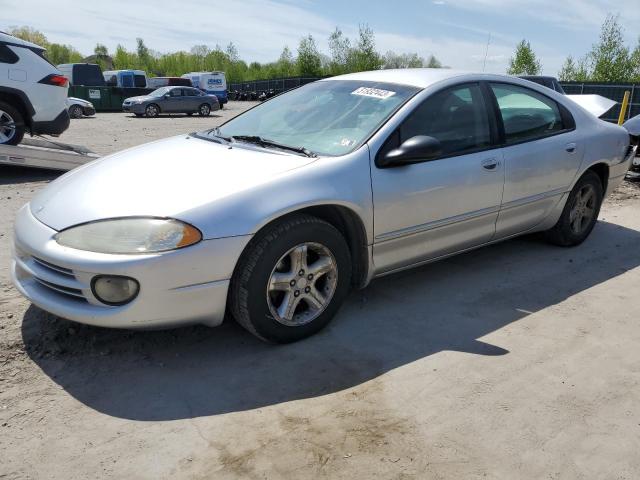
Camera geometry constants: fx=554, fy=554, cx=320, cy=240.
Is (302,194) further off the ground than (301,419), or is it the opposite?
(302,194)

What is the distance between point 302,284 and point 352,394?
703 mm

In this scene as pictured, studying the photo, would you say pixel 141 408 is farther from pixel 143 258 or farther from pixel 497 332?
pixel 497 332

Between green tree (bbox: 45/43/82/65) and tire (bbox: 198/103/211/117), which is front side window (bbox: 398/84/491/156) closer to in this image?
tire (bbox: 198/103/211/117)

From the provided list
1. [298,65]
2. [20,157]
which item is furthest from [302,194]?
[298,65]

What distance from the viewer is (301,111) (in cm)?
392

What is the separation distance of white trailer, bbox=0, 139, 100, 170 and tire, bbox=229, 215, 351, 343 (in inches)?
212

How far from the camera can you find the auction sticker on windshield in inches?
146

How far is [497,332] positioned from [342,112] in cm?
173

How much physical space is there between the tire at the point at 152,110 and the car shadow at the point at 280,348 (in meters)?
23.3

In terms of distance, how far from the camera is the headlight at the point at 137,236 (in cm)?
267

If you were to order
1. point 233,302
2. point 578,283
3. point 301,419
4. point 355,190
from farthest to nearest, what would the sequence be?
1. point 578,283
2. point 355,190
3. point 233,302
4. point 301,419

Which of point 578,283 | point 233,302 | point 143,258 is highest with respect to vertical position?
point 143,258

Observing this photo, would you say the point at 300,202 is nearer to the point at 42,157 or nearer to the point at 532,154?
the point at 532,154

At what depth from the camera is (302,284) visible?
314 cm
